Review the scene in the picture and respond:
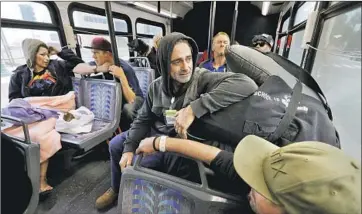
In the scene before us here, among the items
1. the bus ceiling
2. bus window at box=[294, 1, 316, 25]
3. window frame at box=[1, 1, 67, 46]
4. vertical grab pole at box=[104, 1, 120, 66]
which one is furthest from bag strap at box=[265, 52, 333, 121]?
the bus ceiling

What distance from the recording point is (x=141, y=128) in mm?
1373

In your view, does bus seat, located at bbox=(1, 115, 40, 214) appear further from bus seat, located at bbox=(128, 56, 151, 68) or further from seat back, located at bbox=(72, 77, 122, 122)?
bus seat, located at bbox=(128, 56, 151, 68)

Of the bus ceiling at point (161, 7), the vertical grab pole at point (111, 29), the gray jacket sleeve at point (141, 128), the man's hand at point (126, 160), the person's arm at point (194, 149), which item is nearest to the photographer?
the person's arm at point (194, 149)

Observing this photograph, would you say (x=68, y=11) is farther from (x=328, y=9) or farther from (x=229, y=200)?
(x=229, y=200)

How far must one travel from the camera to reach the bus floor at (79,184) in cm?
166

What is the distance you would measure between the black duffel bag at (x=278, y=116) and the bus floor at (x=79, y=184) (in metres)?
1.29

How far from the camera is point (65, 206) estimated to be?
1679mm

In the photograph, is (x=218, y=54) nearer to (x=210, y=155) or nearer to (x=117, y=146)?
(x=117, y=146)

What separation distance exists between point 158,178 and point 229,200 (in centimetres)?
26

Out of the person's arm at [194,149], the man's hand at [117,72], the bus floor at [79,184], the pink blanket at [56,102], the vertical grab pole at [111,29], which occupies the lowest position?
the bus floor at [79,184]

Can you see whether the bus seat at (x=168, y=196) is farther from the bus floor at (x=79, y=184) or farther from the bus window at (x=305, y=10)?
the bus window at (x=305, y=10)

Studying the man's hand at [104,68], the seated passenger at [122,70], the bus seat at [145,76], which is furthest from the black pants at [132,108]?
the bus seat at [145,76]

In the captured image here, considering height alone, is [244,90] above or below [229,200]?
above

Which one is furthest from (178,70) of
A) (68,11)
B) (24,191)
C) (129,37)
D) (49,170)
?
(129,37)
